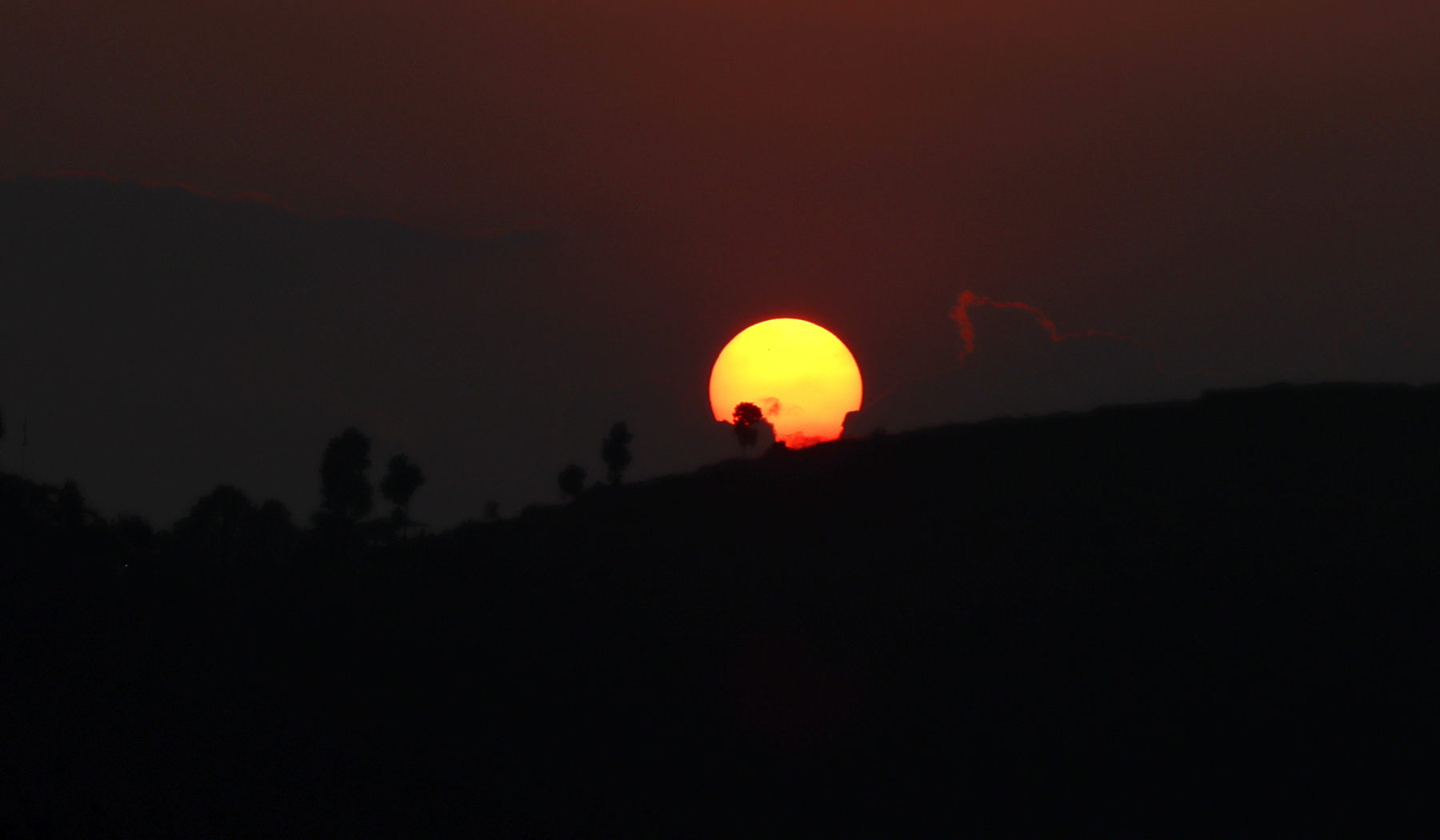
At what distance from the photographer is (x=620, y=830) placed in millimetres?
39844

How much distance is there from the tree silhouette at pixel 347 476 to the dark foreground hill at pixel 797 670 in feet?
141

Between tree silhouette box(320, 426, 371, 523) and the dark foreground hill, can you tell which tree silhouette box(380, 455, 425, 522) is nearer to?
tree silhouette box(320, 426, 371, 523)

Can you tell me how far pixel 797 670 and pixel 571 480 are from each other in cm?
7266

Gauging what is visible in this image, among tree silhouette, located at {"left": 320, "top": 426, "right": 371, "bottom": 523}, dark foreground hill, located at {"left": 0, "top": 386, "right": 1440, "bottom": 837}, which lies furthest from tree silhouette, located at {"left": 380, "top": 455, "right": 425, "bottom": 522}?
dark foreground hill, located at {"left": 0, "top": 386, "right": 1440, "bottom": 837}

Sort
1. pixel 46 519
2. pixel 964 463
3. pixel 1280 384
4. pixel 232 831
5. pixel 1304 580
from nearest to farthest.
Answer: pixel 232 831 < pixel 1304 580 < pixel 46 519 < pixel 964 463 < pixel 1280 384

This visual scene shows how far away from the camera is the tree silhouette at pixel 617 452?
372 feet

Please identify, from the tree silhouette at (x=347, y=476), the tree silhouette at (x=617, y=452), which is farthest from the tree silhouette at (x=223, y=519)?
the tree silhouette at (x=617, y=452)

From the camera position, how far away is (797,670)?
2055 inches

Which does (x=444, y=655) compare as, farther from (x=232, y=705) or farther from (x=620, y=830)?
(x=620, y=830)

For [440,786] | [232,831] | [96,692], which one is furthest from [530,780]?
[96,692]

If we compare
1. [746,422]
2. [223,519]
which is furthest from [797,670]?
[223,519]

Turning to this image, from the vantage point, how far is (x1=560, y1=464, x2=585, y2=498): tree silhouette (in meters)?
122

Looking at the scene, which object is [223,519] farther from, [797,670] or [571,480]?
[797,670]

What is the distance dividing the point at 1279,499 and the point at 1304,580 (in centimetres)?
1642
